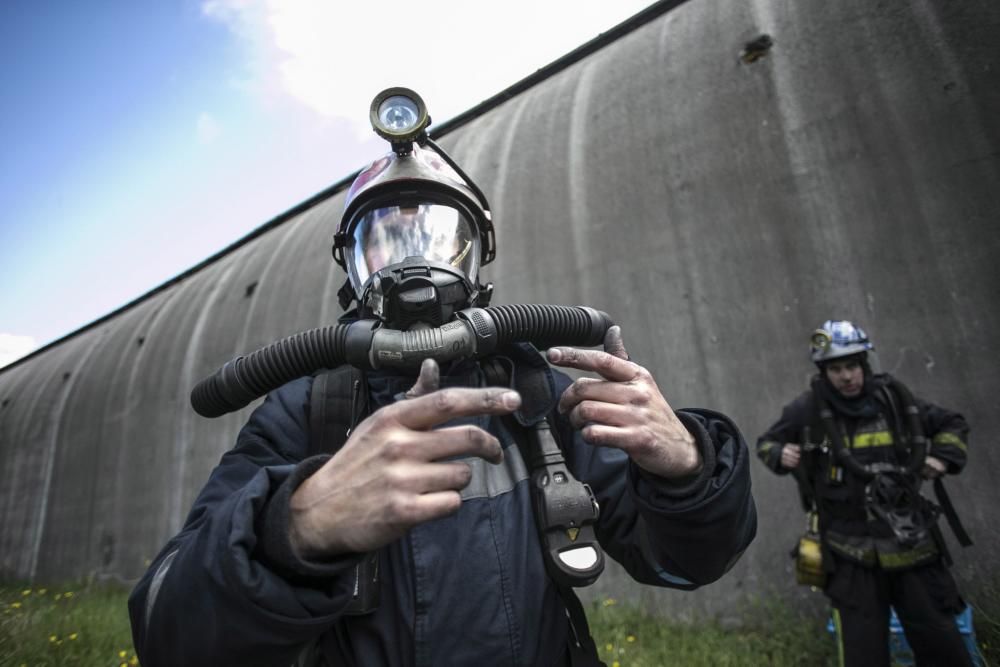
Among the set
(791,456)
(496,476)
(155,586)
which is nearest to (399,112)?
(496,476)

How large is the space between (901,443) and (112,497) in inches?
409

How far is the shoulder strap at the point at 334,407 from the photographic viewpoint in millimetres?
1098

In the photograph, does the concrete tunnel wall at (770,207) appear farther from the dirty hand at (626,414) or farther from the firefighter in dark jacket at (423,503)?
the dirty hand at (626,414)

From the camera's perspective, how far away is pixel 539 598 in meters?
1.02

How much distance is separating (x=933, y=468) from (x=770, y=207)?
6.36ft

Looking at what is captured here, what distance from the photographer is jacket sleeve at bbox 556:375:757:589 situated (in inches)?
36.8

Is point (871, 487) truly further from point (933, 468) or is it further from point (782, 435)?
point (782, 435)

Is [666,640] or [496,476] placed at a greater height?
[496,476]

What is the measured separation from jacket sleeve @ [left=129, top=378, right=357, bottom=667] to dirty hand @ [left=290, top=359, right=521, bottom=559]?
0.18 ft

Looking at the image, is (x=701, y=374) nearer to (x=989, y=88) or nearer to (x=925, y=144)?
(x=925, y=144)

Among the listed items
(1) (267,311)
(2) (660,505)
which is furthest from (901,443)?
(1) (267,311)

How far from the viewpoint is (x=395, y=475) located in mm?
678

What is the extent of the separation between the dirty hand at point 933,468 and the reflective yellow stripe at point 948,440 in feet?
0.33

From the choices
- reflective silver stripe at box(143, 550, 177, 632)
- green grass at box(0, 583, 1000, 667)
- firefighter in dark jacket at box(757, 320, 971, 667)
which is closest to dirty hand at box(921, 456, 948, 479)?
firefighter in dark jacket at box(757, 320, 971, 667)
